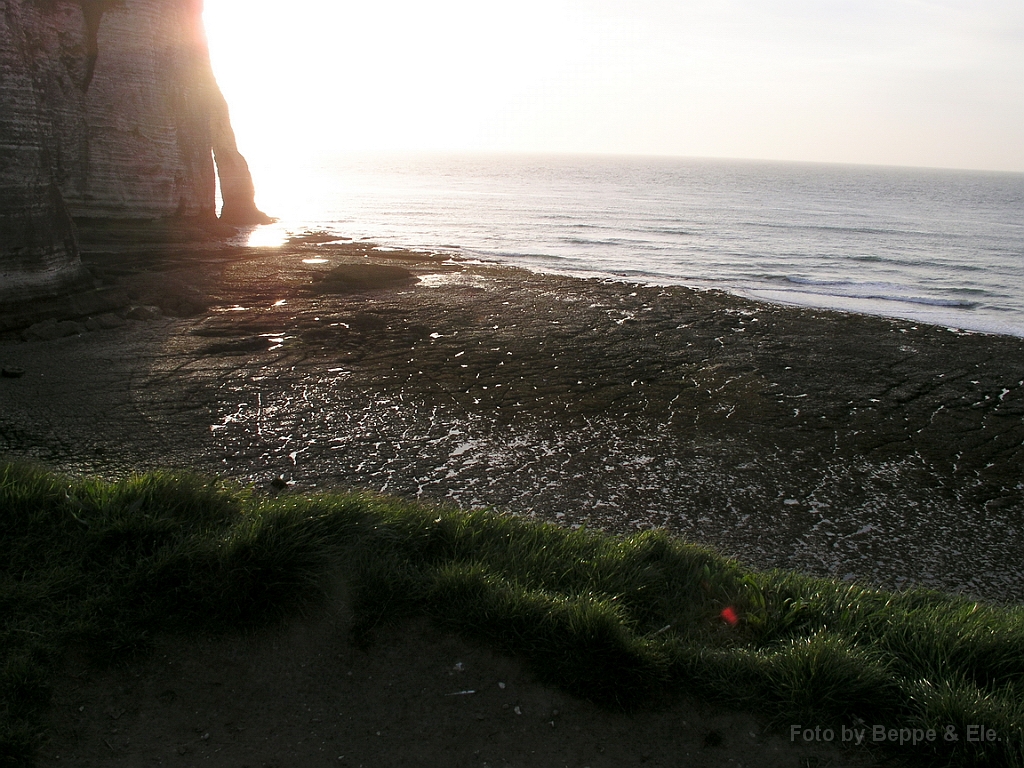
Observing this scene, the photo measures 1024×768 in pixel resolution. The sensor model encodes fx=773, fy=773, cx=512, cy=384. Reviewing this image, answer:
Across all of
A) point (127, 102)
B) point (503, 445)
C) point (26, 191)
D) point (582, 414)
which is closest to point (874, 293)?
point (582, 414)

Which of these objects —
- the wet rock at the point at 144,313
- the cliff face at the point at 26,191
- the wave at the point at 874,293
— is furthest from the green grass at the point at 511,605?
the wave at the point at 874,293

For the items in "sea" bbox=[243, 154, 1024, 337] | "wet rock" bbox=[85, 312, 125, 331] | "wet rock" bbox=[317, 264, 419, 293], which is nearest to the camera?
"wet rock" bbox=[85, 312, 125, 331]

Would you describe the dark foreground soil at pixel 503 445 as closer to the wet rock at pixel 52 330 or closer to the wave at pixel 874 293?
the wet rock at pixel 52 330

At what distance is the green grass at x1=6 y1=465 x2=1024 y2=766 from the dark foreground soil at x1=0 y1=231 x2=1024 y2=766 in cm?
18

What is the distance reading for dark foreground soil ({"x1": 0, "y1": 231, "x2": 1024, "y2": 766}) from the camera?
3.57 meters

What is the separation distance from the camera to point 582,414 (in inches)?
363

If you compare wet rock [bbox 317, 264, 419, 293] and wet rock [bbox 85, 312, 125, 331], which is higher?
Answer: wet rock [bbox 317, 264, 419, 293]

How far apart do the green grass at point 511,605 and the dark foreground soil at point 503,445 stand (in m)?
0.18

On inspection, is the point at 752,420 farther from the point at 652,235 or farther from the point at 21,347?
the point at 652,235

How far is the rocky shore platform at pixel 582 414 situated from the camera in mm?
6855

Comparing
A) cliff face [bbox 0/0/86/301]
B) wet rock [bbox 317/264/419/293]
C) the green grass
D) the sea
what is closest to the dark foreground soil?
the green grass

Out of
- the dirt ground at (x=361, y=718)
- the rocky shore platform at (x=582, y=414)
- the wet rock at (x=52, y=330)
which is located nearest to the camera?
the dirt ground at (x=361, y=718)

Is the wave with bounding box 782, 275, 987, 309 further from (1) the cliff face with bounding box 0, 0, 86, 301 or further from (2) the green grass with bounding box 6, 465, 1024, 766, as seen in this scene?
(1) the cliff face with bounding box 0, 0, 86, 301

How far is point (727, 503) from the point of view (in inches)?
278
